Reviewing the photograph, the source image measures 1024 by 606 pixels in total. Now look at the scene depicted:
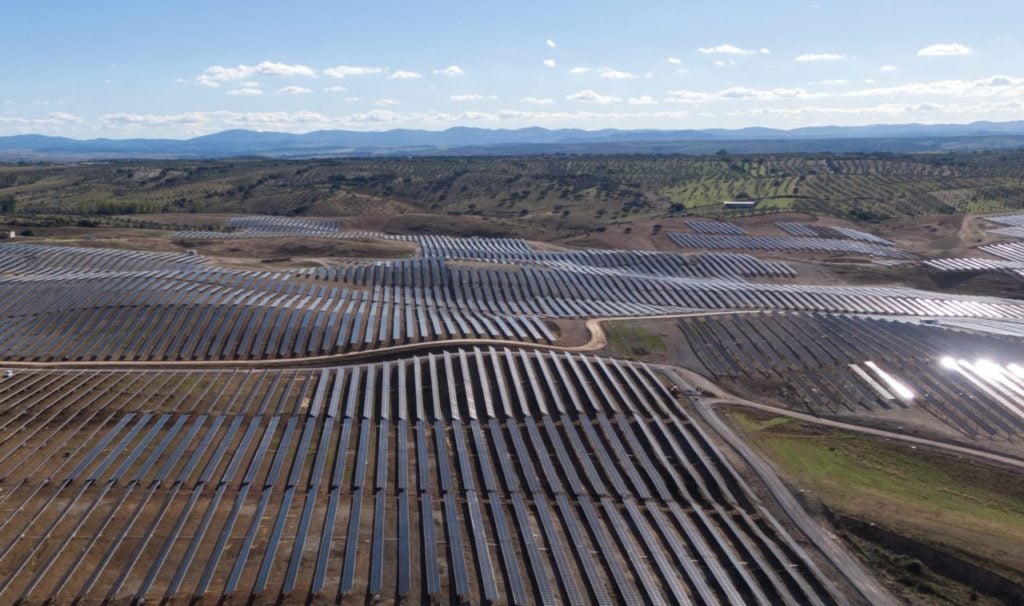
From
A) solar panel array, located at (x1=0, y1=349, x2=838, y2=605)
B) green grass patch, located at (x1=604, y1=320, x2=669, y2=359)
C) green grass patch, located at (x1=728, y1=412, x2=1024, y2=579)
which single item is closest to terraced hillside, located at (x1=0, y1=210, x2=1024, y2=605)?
solar panel array, located at (x1=0, y1=349, x2=838, y2=605)

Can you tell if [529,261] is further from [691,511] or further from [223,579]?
[223,579]

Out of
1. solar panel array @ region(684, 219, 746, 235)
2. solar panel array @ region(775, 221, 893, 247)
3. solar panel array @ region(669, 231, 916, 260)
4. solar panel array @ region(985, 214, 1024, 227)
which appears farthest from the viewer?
solar panel array @ region(684, 219, 746, 235)

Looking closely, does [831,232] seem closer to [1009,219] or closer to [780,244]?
[780,244]

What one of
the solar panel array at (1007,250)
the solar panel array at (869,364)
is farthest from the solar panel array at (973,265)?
the solar panel array at (869,364)

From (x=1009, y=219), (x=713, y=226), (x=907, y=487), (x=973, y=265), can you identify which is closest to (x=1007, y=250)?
(x=973, y=265)

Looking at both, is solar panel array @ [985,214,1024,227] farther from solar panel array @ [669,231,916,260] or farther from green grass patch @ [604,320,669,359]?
green grass patch @ [604,320,669,359]
